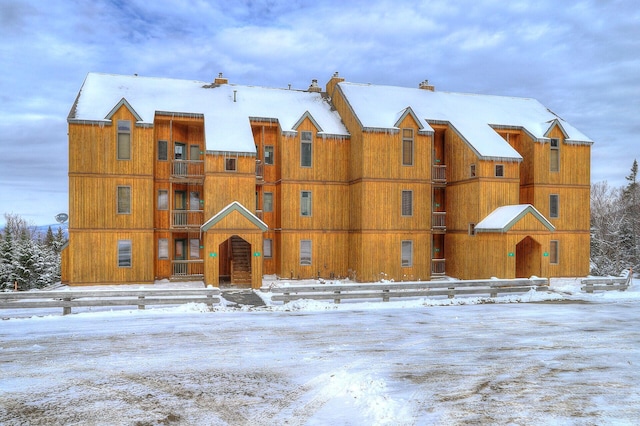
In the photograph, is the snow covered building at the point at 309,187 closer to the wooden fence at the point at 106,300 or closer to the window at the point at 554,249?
the window at the point at 554,249

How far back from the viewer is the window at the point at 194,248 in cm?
3077

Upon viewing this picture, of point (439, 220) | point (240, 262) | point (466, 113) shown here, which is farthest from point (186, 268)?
point (466, 113)

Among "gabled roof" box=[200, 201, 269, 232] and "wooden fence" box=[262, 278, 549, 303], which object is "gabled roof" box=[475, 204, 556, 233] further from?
"gabled roof" box=[200, 201, 269, 232]

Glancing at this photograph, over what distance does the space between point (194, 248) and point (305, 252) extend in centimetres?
719

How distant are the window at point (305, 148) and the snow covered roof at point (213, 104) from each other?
0.78 m

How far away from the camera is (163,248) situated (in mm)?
30078

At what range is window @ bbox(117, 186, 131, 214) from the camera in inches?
1108

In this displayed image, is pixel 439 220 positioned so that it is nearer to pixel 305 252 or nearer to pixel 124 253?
pixel 305 252

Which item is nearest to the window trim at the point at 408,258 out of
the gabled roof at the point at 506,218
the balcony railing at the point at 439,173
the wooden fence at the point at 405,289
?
the gabled roof at the point at 506,218

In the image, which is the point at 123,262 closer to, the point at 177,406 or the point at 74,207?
the point at 74,207

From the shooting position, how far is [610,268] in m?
47.4

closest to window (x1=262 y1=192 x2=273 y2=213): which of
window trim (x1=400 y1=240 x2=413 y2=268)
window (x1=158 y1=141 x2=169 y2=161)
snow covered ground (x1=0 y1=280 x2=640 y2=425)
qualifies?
window (x1=158 y1=141 x2=169 y2=161)

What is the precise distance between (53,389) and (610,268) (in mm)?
51035

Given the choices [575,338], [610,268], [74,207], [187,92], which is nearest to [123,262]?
[74,207]
